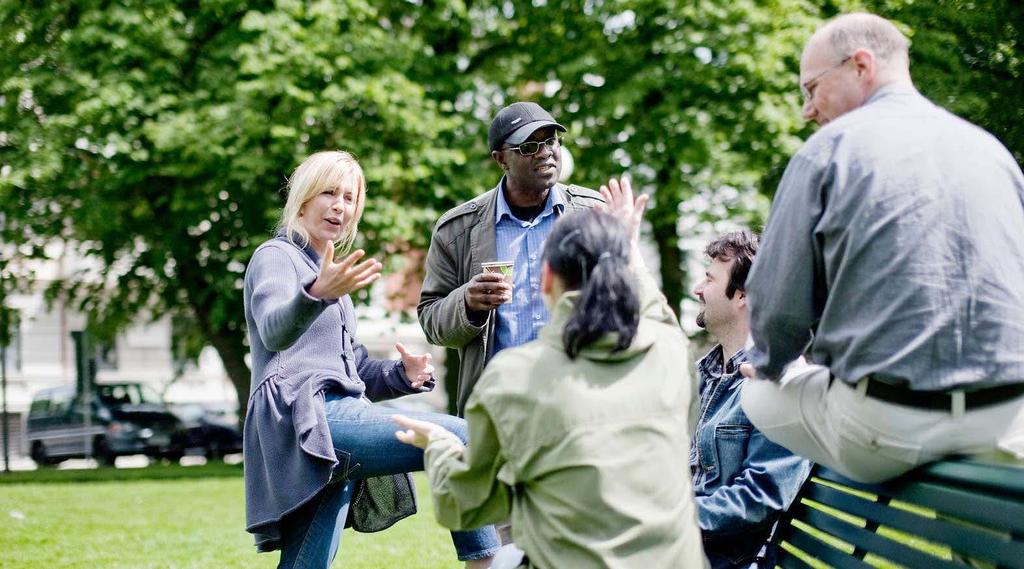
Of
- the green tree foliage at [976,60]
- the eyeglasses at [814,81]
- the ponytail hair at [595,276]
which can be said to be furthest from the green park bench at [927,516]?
the green tree foliage at [976,60]

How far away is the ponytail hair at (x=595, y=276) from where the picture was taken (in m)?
2.59

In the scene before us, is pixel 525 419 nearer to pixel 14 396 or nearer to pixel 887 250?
pixel 887 250

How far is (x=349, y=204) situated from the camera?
4320mm

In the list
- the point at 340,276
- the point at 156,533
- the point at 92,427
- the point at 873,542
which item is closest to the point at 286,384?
the point at 340,276

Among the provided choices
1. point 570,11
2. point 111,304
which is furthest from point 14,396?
point 570,11

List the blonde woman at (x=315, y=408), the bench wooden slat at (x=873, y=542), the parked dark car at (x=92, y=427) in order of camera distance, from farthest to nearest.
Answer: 1. the parked dark car at (x=92, y=427)
2. the blonde woman at (x=315, y=408)
3. the bench wooden slat at (x=873, y=542)

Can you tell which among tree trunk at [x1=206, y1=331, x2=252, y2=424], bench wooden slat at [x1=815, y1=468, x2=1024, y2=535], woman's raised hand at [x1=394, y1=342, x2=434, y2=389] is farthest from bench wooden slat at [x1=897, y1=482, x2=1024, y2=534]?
tree trunk at [x1=206, y1=331, x2=252, y2=424]

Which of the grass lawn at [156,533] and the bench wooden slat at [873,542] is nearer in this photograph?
the bench wooden slat at [873,542]

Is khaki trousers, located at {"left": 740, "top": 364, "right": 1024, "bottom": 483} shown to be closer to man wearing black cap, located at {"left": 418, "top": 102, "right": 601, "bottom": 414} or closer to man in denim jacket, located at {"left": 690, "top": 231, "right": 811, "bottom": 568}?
man in denim jacket, located at {"left": 690, "top": 231, "right": 811, "bottom": 568}

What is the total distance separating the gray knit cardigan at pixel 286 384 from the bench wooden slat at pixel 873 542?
1.58m

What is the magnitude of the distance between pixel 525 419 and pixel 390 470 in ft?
4.62

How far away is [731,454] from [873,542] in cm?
69

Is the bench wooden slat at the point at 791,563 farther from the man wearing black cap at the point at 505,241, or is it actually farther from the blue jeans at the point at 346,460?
the man wearing black cap at the point at 505,241

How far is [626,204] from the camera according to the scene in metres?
3.65
